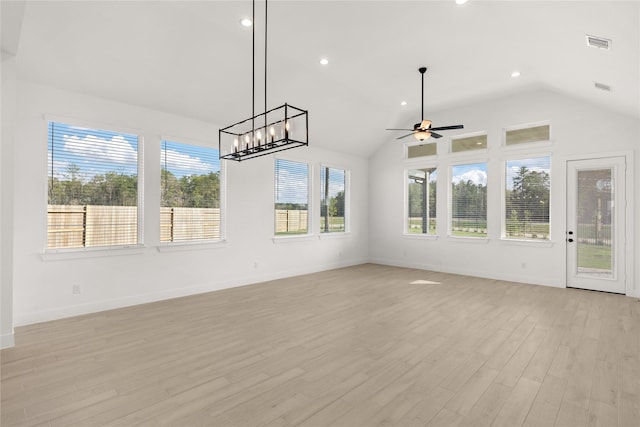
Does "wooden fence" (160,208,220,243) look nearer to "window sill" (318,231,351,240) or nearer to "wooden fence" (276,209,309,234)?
"wooden fence" (276,209,309,234)

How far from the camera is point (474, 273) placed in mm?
7133

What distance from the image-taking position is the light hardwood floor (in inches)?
87.4

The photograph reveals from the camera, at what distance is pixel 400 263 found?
847cm

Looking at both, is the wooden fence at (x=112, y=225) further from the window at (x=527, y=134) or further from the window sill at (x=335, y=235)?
the window at (x=527, y=134)

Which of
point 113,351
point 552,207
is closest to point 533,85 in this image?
point 552,207

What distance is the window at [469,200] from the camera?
712 cm

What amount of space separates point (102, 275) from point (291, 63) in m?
4.19

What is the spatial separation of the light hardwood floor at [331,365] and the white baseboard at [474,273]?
45.3 inches

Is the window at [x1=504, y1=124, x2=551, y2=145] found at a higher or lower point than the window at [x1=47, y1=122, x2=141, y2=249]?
higher

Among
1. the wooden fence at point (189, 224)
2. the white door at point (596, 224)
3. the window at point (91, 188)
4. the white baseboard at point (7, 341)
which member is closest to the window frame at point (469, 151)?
the white door at point (596, 224)

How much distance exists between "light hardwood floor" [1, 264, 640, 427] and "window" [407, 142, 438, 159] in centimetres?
412

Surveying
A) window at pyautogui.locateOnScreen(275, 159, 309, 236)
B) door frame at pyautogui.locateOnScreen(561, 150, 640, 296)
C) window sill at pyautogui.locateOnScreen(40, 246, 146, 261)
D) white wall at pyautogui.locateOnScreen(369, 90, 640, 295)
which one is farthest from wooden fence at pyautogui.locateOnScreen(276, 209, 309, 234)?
door frame at pyautogui.locateOnScreen(561, 150, 640, 296)

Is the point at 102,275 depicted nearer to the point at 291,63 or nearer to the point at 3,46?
the point at 3,46

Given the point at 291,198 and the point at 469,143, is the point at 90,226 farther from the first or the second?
the point at 469,143
